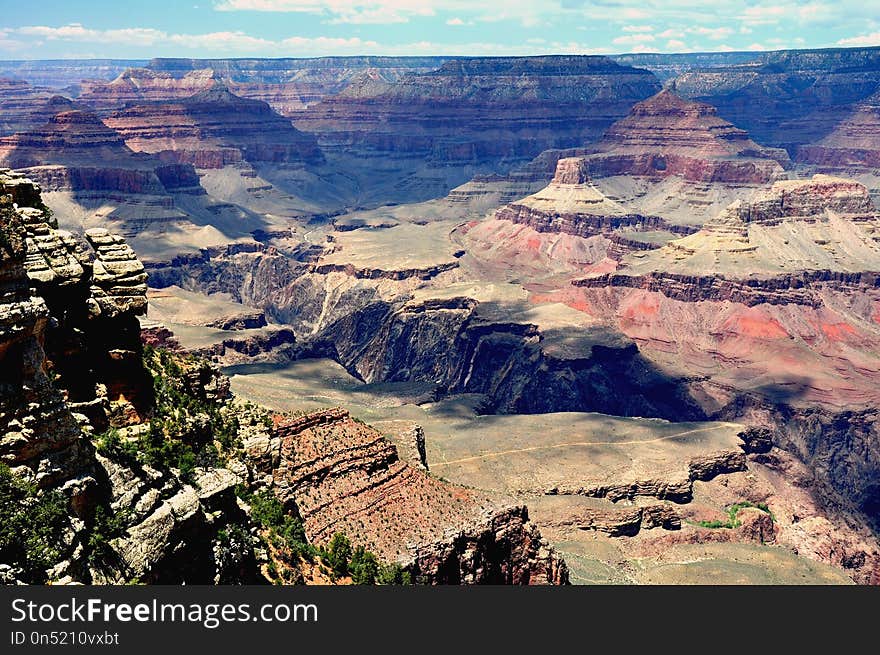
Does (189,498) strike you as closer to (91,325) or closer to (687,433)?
(91,325)

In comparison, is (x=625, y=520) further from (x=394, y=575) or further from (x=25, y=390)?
(x=25, y=390)

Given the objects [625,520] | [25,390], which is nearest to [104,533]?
[25,390]

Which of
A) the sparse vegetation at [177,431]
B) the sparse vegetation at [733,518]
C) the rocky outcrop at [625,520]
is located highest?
the sparse vegetation at [177,431]

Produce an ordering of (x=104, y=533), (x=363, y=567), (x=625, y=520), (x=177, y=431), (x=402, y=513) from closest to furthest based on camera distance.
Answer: (x=104, y=533) < (x=177, y=431) < (x=363, y=567) < (x=402, y=513) < (x=625, y=520)

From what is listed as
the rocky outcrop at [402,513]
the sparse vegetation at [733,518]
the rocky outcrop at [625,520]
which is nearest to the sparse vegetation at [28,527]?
the rocky outcrop at [402,513]

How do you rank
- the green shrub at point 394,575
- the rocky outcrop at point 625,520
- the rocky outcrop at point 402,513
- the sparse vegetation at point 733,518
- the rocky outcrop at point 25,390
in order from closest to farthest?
the rocky outcrop at point 25,390
the green shrub at point 394,575
the rocky outcrop at point 402,513
the rocky outcrop at point 625,520
the sparse vegetation at point 733,518

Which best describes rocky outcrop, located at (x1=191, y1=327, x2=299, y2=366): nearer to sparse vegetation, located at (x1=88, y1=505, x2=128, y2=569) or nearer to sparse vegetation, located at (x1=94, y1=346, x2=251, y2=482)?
sparse vegetation, located at (x1=94, y1=346, x2=251, y2=482)

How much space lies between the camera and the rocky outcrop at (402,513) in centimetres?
5059

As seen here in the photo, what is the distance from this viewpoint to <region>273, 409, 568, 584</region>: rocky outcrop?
166ft

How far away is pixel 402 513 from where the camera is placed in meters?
54.8

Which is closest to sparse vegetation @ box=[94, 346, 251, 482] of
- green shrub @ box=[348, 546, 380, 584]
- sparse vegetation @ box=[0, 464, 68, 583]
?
sparse vegetation @ box=[0, 464, 68, 583]

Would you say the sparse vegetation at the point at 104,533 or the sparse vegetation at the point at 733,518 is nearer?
the sparse vegetation at the point at 104,533

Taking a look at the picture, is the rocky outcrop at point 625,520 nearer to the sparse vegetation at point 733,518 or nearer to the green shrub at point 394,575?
the sparse vegetation at point 733,518

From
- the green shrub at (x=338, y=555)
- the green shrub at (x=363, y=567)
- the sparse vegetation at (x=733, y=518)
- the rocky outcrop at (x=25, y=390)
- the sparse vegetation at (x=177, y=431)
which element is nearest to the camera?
the rocky outcrop at (x=25, y=390)
